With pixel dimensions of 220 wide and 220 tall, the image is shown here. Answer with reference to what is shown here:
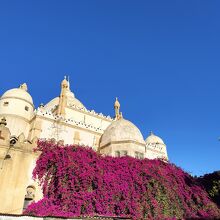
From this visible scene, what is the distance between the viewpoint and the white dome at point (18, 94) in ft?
118

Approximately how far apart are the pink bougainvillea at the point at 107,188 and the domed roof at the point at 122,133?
6629 millimetres

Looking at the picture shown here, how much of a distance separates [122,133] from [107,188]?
11086mm

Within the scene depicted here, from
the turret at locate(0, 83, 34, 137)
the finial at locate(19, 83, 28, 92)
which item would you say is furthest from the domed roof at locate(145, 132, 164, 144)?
the finial at locate(19, 83, 28, 92)

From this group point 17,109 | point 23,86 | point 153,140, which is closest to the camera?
point 17,109

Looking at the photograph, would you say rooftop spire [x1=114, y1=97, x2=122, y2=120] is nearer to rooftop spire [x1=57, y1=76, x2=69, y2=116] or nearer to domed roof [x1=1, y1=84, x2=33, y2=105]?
rooftop spire [x1=57, y1=76, x2=69, y2=116]

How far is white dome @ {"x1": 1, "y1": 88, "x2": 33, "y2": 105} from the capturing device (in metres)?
36.0

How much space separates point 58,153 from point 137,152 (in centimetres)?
1171

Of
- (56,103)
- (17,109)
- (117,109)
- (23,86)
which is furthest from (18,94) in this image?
(117,109)

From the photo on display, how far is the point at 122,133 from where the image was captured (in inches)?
1212

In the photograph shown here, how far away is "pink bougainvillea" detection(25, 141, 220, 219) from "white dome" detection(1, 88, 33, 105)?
54.5 ft

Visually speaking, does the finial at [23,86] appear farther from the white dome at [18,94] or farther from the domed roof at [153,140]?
the domed roof at [153,140]

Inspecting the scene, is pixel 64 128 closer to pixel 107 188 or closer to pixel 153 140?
pixel 107 188

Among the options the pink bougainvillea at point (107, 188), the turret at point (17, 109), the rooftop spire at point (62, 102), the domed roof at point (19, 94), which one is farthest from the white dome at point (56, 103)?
the pink bougainvillea at point (107, 188)

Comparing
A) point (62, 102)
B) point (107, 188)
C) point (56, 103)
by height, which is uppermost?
point (56, 103)
